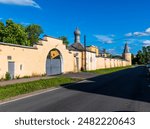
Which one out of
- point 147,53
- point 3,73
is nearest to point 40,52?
point 3,73

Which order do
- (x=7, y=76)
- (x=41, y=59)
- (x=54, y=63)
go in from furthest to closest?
(x=54, y=63) → (x=41, y=59) → (x=7, y=76)

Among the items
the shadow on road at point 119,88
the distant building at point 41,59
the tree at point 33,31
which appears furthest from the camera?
the tree at point 33,31

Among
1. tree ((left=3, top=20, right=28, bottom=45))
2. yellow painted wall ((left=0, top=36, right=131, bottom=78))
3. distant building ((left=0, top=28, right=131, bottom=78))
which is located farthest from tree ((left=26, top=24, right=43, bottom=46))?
yellow painted wall ((left=0, top=36, right=131, bottom=78))

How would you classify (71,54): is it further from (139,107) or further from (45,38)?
(139,107)

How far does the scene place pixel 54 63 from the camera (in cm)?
4253

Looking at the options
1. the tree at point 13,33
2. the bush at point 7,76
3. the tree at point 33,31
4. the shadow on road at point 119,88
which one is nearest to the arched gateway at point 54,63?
the bush at point 7,76

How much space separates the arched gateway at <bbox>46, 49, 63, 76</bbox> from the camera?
40.9m

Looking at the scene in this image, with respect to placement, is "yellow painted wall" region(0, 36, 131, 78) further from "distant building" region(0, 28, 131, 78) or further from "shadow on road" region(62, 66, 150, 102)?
"shadow on road" region(62, 66, 150, 102)

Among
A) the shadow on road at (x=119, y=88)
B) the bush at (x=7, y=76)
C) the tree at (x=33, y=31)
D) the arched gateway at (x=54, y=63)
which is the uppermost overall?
the tree at (x=33, y=31)

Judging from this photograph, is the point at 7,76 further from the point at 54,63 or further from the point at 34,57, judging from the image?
the point at 54,63

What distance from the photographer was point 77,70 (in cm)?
→ 5294

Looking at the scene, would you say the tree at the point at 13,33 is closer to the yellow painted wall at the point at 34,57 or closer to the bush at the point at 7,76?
the yellow painted wall at the point at 34,57

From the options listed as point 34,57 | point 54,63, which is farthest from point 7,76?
point 54,63

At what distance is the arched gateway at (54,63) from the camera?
134 ft
